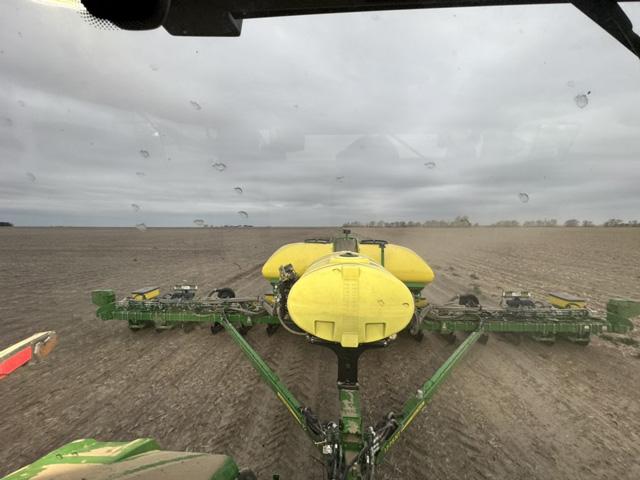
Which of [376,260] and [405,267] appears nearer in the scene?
[376,260]

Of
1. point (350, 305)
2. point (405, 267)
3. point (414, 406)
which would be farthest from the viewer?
point (405, 267)

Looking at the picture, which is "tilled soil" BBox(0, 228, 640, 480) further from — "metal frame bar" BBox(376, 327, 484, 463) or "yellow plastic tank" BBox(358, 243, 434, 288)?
"yellow plastic tank" BBox(358, 243, 434, 288)

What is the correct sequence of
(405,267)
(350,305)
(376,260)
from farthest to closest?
(405,267) → (376,260) → (350,305)

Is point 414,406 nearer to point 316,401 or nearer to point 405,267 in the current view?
point 316,401

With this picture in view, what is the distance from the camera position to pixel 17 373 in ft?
15.9

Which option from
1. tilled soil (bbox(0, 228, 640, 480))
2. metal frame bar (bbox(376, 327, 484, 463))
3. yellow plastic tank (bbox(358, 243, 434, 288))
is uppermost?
yellow plastic tank (bbox(358, 243, 434, 288))

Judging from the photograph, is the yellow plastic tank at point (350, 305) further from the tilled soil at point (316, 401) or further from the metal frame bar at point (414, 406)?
the tilled soil at point (316, 401)

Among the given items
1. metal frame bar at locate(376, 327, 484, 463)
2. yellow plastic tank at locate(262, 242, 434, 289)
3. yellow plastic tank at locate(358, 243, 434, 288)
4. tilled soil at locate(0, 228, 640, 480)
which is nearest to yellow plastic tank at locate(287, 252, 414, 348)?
metal frame bar at locate(376, 327, 484, 463)

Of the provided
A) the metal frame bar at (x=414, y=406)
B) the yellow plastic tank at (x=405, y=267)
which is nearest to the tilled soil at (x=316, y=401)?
the metal frame bar at (x=414, y=406)

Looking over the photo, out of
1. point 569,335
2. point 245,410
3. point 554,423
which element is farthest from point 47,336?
point 569,335

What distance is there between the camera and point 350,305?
8.32 feet

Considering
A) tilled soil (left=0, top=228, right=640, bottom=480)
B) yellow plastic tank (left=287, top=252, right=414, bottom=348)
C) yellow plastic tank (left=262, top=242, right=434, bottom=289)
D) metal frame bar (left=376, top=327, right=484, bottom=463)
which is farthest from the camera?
yellow plastic tank (left=262, top=242, right=434, bottom=289)

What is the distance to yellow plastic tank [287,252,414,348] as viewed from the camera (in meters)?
2.54

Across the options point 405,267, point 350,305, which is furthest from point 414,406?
point 405,267
